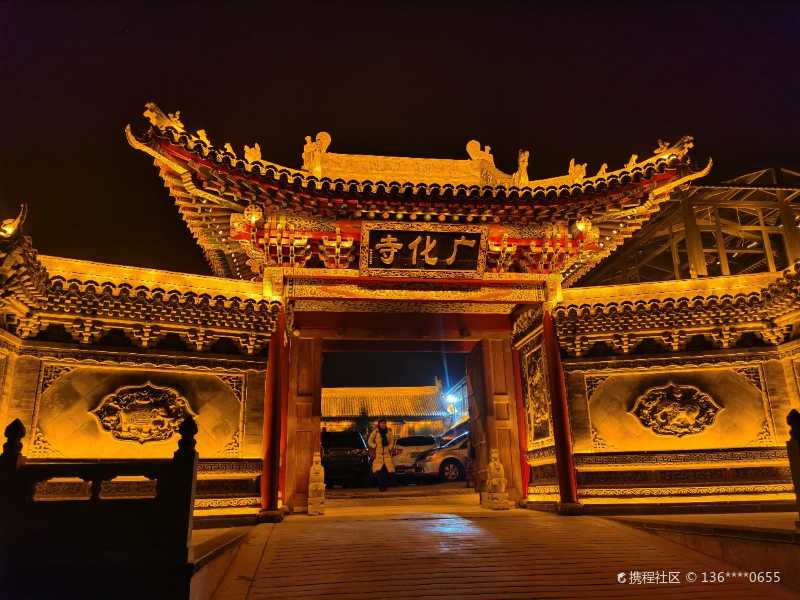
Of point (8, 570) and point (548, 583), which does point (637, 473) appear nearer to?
point (548, 583)

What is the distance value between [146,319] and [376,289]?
4135mm

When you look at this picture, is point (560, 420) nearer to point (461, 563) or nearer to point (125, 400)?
point (461, 563)

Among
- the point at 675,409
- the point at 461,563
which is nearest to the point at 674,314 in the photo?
the point at 675,409

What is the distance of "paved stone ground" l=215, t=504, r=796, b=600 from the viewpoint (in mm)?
5402

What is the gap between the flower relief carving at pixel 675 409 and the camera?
33.3ft

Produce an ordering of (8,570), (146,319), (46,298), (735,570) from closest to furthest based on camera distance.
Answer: (8,570) → (735,570) → (46,298) → (146,319)

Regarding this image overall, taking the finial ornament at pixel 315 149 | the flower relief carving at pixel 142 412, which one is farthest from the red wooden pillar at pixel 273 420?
the finial ornament at pixel 315 149

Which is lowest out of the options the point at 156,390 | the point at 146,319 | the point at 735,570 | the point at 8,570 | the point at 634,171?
the point at 735,570

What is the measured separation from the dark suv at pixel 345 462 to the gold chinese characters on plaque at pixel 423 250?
352 inches

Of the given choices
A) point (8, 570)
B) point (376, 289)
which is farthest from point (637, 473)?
point (8, 570)

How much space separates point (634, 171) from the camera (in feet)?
33.3

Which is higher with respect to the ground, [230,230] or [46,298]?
[230,230]

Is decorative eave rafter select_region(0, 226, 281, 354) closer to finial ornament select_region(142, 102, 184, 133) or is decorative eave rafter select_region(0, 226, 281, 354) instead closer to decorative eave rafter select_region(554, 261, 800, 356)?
finial ornament select_region(142, 102, 184, 133)

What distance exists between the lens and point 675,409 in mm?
10258
